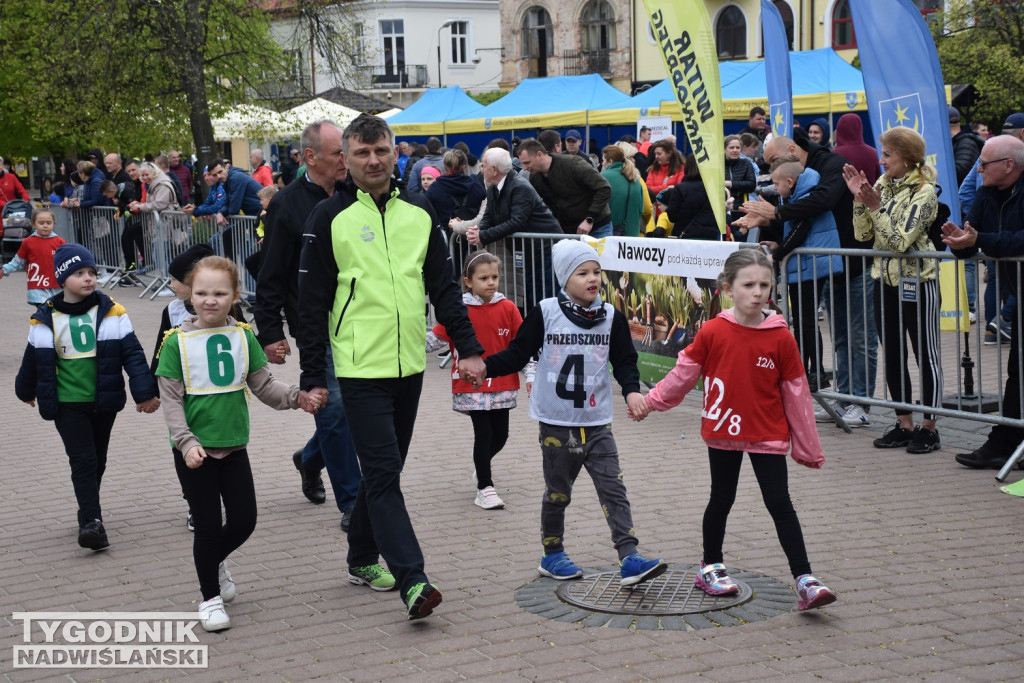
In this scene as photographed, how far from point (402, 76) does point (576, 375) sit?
75023 millimetres

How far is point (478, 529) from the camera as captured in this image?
6492mm

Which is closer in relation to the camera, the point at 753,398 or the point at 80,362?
the point at 753,398

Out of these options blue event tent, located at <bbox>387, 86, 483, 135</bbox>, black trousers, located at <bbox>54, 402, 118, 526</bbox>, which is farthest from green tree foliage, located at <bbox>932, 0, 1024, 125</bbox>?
black trousers, located at <bbox>54, 402, 118, 526</bbox>

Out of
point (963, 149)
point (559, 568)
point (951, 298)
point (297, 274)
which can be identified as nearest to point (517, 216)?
point (951, 298)

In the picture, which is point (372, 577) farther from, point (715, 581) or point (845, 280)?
point (845, 280)

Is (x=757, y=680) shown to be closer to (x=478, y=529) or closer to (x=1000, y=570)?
(x=1000, y=570)

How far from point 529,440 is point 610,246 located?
197cm

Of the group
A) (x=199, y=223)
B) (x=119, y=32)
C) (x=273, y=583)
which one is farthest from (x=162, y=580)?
(x=119, y=32)

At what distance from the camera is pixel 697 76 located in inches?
356

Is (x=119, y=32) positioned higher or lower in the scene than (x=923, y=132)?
higher

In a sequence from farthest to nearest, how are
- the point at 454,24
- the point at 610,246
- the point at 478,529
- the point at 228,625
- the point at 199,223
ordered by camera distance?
the point at 454,24 → the point at 199,223 → the point at 610,246 → the point at 478,529 → the point at 228,625

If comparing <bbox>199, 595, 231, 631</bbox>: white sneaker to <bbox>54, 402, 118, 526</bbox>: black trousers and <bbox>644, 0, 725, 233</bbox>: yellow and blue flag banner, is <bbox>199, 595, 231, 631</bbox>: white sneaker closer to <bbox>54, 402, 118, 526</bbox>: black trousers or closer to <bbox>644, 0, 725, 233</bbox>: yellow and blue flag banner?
<bbox>54, 402, 118, 526</bbox>: black trousers

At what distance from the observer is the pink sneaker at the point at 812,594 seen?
4.89 meters

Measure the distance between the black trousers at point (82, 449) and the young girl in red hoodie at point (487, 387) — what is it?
186 centimetres
